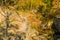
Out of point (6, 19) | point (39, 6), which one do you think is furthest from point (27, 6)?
point (6, 19)

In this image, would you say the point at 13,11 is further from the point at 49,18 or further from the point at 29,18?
the point at 49,18

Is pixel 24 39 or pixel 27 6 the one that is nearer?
pixel 24 39

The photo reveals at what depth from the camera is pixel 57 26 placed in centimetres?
287

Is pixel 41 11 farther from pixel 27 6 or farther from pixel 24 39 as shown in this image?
pixel 24 39

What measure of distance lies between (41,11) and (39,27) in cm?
23

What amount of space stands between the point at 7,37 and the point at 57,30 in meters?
0.70

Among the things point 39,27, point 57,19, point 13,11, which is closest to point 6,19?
point 13,11

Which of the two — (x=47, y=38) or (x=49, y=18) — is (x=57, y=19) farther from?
(x=47, y=38)

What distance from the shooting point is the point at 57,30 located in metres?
2.87

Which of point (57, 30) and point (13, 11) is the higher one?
point (13, 11)

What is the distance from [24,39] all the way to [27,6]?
485 mm

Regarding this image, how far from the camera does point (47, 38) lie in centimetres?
277

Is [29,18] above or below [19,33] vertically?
above

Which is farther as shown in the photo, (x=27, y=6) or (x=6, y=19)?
(x=27, y=6)
